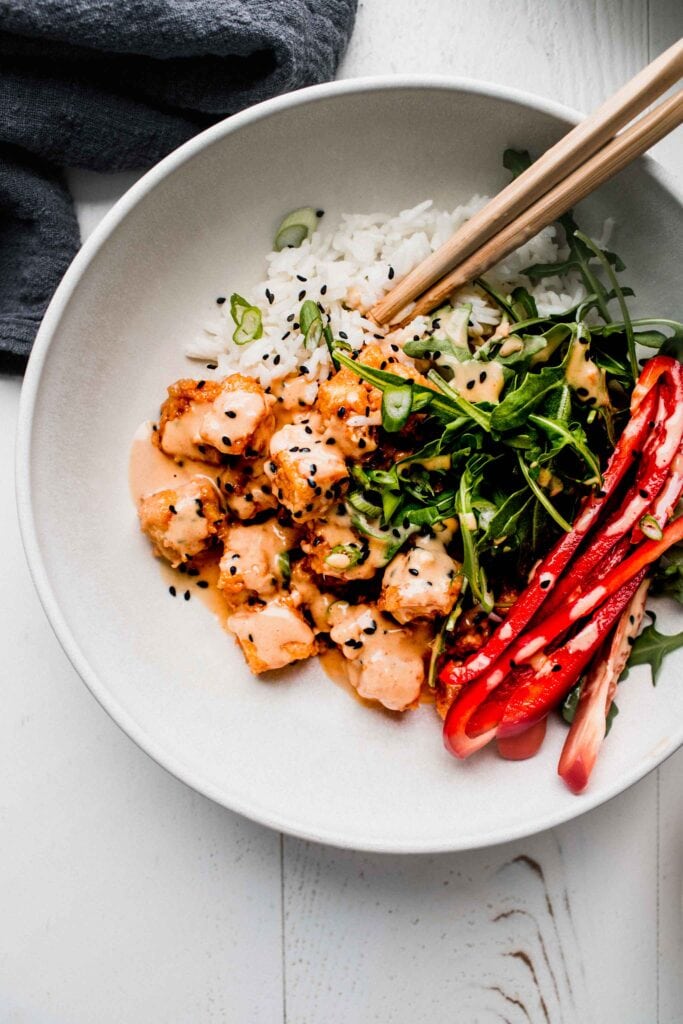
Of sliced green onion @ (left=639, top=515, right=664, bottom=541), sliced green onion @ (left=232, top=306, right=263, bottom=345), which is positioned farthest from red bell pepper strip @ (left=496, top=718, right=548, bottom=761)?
sliced green onion @ (left=232, top=306, right=263, bottom=345)

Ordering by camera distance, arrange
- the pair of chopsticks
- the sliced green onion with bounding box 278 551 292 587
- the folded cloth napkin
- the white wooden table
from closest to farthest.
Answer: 1. the pair of chopsticks
2. the folded cloth napkin
3. the sliced green onion with bounding box 278 551 292 587
4. the white wooden table

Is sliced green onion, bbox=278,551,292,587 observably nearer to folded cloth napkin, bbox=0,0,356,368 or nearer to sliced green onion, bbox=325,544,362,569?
sliced green onion, bbox=325,544,362,569

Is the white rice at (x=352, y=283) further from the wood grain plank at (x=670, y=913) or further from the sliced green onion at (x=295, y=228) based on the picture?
the wood grain plank at (x=670, y=913)

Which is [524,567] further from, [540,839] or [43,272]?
[43,272]

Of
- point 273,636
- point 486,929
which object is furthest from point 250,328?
point 486,929

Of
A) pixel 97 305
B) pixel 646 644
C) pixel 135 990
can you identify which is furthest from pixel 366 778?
pixel 97 305

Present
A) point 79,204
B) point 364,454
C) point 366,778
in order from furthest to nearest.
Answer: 1. point 79,204
2. point 366,778
3. point 364,454
